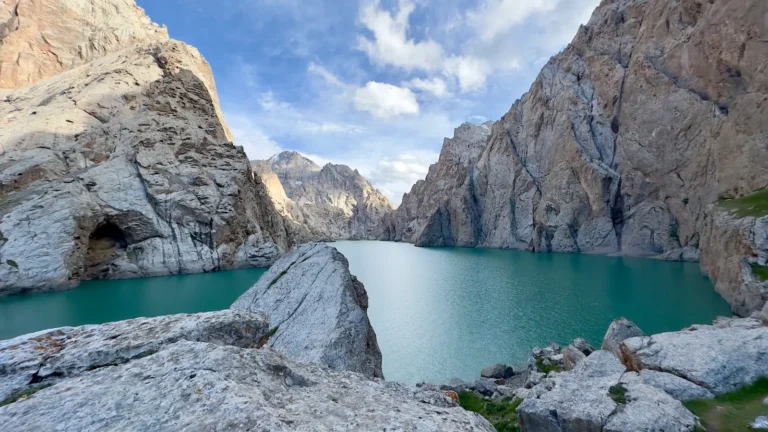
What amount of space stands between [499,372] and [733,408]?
44.3 feet

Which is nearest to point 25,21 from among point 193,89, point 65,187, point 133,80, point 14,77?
point 14,77

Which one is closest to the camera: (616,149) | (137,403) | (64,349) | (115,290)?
(137,403)

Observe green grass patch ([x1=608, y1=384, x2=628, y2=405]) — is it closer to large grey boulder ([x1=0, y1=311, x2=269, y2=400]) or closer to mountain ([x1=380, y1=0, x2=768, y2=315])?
large grey boulder ([x1=0, y1=311, x2=269, y2=400])

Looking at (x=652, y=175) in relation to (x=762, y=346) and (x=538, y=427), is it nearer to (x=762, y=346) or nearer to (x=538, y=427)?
(x=762, y=346)

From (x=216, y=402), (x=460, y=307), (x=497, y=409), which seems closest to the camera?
(x=216, y=402)

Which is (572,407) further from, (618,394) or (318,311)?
(318,311)

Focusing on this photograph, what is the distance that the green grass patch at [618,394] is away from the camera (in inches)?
452

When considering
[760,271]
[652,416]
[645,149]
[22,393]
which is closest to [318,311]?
[22,393]

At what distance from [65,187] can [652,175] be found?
124979mm

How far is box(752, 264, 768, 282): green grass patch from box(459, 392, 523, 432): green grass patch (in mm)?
28207

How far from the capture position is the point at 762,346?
45.6ft

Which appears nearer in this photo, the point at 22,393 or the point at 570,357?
the point at 22,393

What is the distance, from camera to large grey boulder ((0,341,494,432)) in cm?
336

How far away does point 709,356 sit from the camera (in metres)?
13.6
